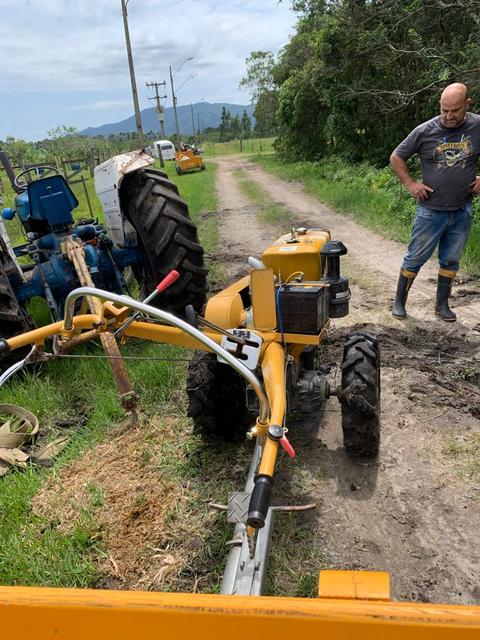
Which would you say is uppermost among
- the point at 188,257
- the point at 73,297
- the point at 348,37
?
the point at 348,37

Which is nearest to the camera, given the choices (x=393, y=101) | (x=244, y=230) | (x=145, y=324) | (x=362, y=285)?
(x=145, y=324)

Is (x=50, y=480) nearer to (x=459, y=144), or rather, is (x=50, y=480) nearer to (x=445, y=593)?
(x=445, y=593)

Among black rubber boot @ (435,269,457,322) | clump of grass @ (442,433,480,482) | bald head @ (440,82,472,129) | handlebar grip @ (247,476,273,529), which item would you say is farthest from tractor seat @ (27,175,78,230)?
handlebar grip @ (247,476,273,529)

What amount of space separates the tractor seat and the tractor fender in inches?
12.8

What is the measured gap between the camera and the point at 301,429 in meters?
3.21

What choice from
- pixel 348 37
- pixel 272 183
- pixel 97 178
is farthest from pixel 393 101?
pixel 97 178

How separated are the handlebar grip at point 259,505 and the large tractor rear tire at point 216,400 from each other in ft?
A: 4.51

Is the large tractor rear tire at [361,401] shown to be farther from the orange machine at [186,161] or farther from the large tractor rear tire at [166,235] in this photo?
the orange machine at [186,161]

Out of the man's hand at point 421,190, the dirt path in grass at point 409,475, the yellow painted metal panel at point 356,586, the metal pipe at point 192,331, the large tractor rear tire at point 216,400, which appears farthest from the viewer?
the man's hand at point 421,190

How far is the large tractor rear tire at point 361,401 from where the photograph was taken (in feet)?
8.84

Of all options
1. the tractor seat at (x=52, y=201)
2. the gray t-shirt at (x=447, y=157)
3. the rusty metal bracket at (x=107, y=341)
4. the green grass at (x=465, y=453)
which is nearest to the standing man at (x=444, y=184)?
the gray t-shirt at (x=447, y=157)

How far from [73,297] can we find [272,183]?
15.9 m

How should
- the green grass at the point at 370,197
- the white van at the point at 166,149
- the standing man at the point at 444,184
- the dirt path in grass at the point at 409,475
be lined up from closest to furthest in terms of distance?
the dirt path in grass at the point at 409,475
the standing man at the point at 444,184
the green grass at the point at 370,197
the white van at the point at 166,149

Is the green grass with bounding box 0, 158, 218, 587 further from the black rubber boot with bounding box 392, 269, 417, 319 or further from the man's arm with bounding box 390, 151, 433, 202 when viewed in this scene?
the man's arm with bounding box 390, 151, 433, 202
